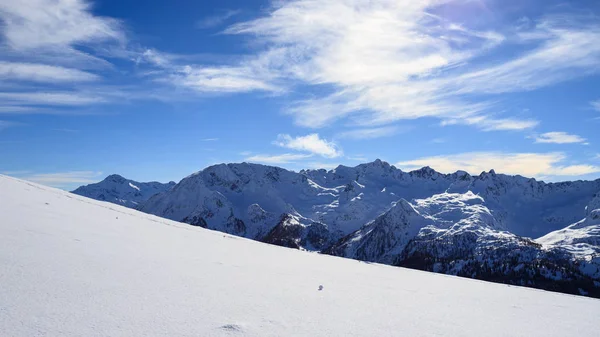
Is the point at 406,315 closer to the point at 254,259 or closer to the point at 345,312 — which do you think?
the point at 345,312

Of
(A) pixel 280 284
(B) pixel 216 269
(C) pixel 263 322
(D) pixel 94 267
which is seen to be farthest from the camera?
(B) pixel 216 269

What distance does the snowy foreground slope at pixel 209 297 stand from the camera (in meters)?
4.58

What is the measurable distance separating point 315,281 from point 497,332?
3787mm

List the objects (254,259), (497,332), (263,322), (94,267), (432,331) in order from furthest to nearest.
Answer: (254,259) → (94,267) → (497,332) → (432,331) → (263,322)

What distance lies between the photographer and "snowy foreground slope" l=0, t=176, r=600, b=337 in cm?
458

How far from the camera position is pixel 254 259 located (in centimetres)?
1087

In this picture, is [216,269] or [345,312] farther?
[216,269]

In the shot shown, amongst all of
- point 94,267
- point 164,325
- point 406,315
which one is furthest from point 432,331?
point 94,267

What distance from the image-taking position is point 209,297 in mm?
5973

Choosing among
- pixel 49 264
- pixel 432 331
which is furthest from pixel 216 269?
pixel 432 331

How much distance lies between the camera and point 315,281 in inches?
339

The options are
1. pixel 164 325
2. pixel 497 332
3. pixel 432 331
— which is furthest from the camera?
pixel 497 332

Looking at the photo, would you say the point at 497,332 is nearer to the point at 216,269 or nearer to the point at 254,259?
the point at 216,269

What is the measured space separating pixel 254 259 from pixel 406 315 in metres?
5.54
